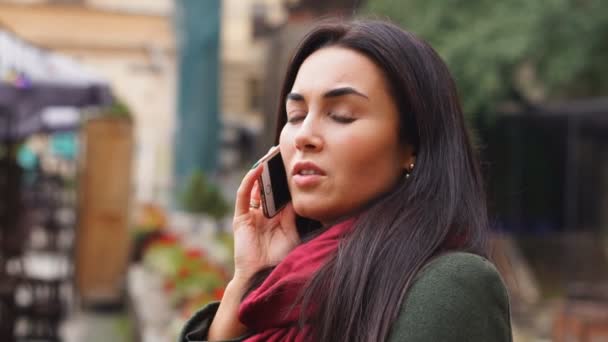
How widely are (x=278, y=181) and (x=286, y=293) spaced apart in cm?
32

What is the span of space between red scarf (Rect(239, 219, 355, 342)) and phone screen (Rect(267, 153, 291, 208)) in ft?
0.62

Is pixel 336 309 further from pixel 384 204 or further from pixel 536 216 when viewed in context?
pixel 536 216

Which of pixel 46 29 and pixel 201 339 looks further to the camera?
pixel 46 29

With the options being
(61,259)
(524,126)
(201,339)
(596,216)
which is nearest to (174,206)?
(61,259)

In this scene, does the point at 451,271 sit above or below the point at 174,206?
above

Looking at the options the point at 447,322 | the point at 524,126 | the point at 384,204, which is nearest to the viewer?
the point at 447,322

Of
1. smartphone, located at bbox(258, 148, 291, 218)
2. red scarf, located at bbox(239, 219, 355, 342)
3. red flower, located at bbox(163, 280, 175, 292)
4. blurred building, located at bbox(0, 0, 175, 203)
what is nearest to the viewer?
red scarf, located at bbox(239, 219, 355, 342)

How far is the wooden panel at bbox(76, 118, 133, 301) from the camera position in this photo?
9.48m

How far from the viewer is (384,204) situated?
1.53 meters

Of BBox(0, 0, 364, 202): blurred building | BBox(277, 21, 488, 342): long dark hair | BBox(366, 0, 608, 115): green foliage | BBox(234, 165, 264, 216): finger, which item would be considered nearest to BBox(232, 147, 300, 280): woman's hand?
BBox(234, 165, 264, 216): finger

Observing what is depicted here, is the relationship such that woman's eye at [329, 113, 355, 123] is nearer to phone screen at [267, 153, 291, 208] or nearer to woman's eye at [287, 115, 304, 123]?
woman's eye at [287, 115, 304, 123]

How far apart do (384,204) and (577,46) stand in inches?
370

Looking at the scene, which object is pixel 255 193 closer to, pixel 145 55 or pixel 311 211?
pixel 311 211

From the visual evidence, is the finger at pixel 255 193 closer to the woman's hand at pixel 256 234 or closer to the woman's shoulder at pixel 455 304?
the woman's hand at pixel 256 234
